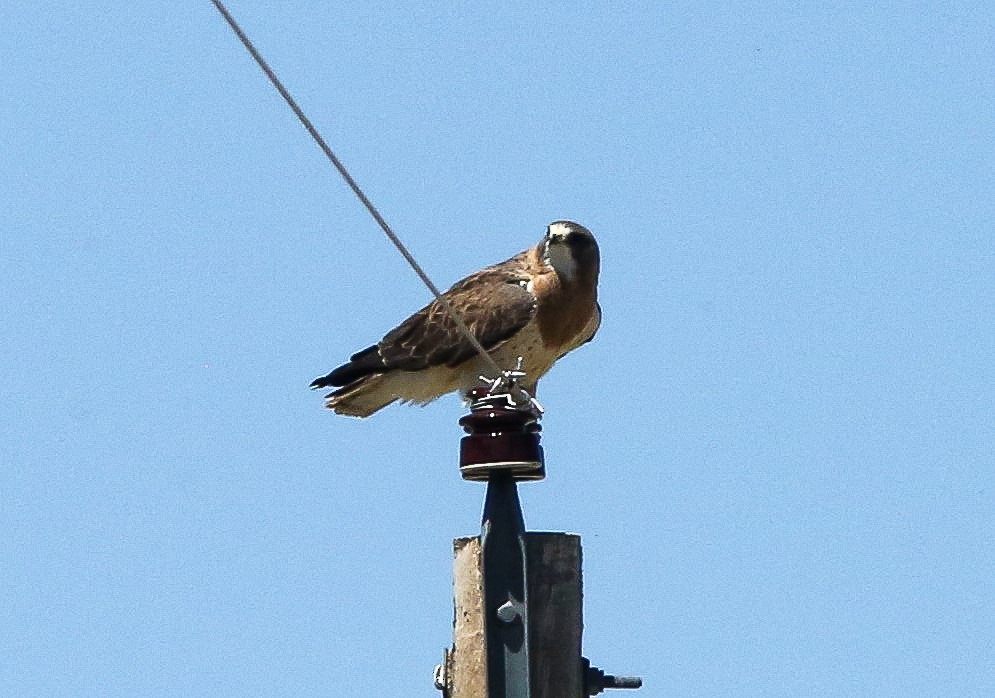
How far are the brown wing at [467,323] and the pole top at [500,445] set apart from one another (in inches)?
168

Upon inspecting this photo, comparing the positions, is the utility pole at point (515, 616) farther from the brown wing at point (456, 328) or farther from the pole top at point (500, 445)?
the brown wing at point (456, 328)

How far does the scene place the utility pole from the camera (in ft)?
Result: 16.7

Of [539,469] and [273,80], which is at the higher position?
[273,80]

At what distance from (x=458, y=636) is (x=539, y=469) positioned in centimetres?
54

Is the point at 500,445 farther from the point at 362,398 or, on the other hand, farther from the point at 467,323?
the point at 362,398

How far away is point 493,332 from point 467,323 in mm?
164

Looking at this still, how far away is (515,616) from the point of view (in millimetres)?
5086

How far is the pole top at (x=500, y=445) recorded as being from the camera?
5320 millimetres

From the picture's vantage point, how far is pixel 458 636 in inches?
204

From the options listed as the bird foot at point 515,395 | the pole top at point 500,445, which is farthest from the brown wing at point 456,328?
the pole top at point 500,445

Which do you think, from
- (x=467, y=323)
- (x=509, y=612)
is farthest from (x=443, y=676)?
(x=467, y=323)

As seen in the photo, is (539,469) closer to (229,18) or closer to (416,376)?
(229,18)

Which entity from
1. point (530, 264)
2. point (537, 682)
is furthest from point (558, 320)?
point (537, 682)

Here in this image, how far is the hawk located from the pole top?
410cm
